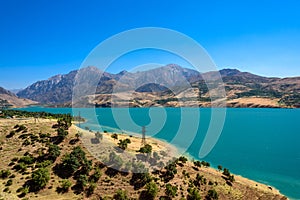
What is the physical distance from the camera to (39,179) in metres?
42.4

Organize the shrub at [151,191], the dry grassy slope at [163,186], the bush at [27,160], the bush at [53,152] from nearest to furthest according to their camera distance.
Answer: the shrub at [151,191] → the dry grassy slope at [163,186] → the bush at [27,160] → the bush at [53,152]

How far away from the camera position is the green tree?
42219 mm

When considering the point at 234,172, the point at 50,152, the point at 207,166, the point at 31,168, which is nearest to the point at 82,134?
the point at 50,152

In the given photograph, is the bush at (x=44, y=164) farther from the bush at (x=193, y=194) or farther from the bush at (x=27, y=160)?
the bush at (x=193, y=194)

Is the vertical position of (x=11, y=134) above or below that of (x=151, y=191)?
above

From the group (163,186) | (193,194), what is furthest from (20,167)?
(193,194)

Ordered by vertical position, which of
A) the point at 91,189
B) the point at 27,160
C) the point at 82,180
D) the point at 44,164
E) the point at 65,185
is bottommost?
the point at 91,189

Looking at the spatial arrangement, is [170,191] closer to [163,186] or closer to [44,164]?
[163,186]

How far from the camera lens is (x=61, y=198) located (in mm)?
40562

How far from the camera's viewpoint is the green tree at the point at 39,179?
42219 mm

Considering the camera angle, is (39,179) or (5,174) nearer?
(39,179)

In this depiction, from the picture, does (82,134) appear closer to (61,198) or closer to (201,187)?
(61,198)

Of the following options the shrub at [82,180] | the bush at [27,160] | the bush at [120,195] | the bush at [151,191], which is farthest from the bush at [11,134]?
the bush at [151,191]

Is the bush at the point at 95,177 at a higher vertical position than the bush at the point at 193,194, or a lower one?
higher
